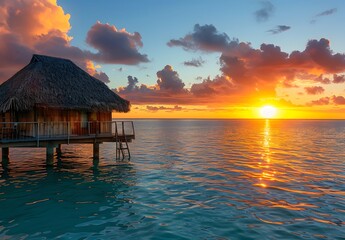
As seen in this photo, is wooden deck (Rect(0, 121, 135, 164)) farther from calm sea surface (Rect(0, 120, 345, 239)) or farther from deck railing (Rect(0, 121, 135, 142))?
calm sea surface (Rect(0, 120, 345, 239))

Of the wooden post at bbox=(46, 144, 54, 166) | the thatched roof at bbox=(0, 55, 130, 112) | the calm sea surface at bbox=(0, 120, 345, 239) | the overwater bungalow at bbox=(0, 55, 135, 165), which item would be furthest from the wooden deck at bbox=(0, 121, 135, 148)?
the calm sea surface at bbox=(0, 120, 345, 239)

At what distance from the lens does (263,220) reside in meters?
11.5

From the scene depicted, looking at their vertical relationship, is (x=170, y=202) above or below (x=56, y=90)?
below

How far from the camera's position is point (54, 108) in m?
21.0

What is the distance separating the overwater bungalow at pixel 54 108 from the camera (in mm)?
19859

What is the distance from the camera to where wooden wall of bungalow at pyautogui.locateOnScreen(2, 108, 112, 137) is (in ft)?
68.4

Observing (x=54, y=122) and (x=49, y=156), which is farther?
(x=49, y=156)

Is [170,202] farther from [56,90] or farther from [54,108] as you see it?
[56,90]

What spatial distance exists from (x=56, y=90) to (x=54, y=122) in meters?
2.60

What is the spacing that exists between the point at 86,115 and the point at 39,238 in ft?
47.5

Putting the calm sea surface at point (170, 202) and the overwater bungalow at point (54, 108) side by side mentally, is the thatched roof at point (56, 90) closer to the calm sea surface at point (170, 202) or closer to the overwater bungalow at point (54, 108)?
the overwater bungalow at point (54, 108)

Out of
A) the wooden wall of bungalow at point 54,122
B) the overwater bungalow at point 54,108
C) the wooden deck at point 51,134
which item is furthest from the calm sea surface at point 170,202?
the wooden wall of bungalow at point 54,122

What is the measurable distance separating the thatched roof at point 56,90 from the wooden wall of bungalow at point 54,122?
108cm

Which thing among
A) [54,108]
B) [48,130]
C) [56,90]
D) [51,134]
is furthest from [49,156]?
[56,90]
